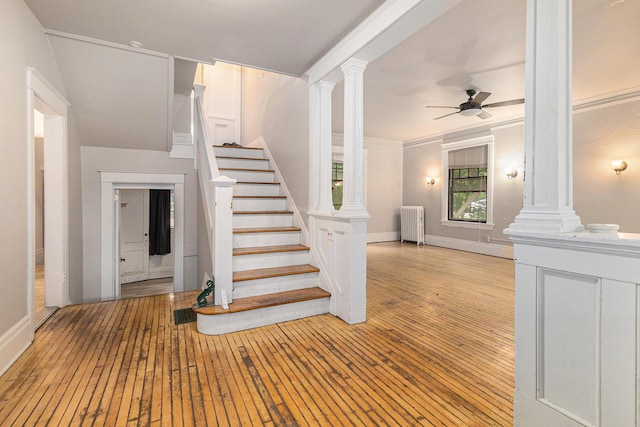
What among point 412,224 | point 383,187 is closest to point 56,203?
point 383,187

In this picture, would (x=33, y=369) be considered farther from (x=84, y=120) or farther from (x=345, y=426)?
(x=84, y=120)

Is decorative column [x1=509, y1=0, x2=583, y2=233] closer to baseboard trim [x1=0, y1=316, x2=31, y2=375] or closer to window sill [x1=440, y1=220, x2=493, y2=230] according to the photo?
baseboard trim [x1=0, y1=316, x2=31, y2=375]

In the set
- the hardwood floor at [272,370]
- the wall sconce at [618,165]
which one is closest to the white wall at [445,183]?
the wall sconce at [618,165]

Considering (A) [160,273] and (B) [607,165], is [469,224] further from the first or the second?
(A) [160,273]

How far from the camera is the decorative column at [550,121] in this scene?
1.36m

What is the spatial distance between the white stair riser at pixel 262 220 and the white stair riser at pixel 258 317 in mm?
1338

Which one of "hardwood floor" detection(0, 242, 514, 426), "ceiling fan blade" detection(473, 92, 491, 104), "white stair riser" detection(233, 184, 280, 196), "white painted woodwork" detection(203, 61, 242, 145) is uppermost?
"white painted woodwork" detection(203, 61, 242, 145)

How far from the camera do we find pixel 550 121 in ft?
4.50

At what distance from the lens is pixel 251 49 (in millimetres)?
3068

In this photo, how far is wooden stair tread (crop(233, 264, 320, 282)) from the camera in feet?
9.83

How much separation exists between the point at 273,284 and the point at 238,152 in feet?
9.18

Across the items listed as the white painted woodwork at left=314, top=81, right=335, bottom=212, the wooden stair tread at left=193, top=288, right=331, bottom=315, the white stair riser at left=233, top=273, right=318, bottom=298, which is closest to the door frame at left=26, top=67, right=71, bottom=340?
the wooden stair tread at left=193, top=288, right=331, bottom=315

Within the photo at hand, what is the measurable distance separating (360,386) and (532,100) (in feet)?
6.06

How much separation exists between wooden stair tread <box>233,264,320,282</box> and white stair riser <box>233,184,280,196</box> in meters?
1.46
